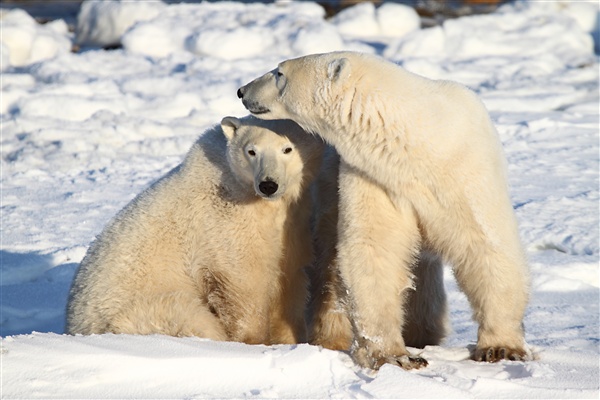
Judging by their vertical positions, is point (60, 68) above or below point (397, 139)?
below

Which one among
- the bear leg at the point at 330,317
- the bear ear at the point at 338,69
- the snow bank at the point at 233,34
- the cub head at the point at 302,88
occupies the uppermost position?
the bear ear at the point at 338,69

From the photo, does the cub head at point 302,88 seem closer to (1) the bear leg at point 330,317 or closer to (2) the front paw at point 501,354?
(1) the bear leg at point 330,317

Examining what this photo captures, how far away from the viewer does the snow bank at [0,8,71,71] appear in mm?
10992

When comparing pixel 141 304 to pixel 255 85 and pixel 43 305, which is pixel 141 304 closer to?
pixel 255 85

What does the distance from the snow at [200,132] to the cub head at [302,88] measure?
98 cm

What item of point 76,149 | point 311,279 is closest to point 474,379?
point 311,279

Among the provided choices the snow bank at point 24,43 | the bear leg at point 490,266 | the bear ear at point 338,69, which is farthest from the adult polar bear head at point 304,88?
the snow bank at point 24,43

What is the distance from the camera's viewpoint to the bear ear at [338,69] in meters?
3.35

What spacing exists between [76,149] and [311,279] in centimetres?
461

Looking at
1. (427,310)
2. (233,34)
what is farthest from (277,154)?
(233,34)

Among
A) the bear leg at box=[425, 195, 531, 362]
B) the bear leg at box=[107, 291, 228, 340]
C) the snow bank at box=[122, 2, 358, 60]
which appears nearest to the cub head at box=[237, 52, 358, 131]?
the bear leg at box=[425, 195, 531, 362]

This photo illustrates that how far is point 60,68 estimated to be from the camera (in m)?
10.5

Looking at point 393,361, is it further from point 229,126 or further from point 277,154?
point 229,126

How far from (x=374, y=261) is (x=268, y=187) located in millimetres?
703
